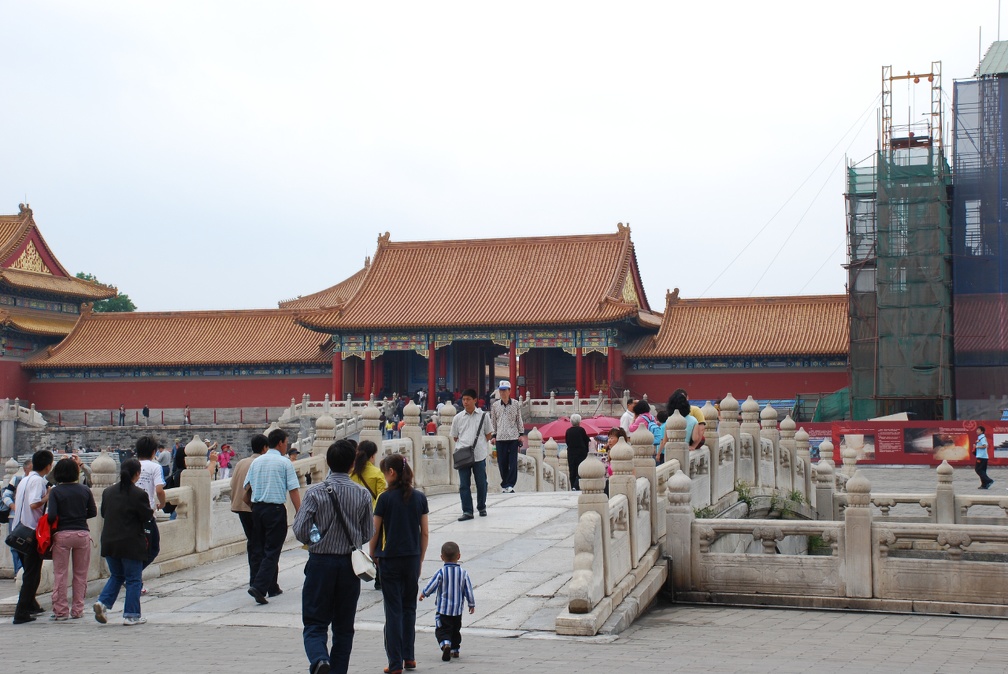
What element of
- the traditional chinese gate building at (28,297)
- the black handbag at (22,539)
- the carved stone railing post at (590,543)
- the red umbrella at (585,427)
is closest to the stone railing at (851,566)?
the carved stone railing post at (590,543)

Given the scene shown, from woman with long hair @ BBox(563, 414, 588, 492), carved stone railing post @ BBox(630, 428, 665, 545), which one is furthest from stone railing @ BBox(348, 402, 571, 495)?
carved stone railing post @ BBox(630, 428, 665, 545)

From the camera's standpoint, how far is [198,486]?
12.1 m

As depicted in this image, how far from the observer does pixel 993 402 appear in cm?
3012

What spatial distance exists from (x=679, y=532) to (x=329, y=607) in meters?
5.34

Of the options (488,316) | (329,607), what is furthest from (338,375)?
(329,607)

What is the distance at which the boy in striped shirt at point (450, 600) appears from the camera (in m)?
7.89

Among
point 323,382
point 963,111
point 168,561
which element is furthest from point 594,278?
point 168,561

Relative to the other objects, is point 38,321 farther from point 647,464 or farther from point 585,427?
point 647,464

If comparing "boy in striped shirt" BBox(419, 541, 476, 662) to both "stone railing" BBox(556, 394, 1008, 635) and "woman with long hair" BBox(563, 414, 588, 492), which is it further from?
"woman with long hair" BBox(563, 414, 588, 492)

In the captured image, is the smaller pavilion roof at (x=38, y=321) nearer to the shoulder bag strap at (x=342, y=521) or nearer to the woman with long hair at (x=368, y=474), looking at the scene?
the woman with long hair at (x=368, y=474)

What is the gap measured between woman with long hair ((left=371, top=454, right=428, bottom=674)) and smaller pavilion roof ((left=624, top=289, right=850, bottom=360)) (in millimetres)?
32266

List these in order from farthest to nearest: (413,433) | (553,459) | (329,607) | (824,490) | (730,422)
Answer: (553,459)
(824,490)
(413,433)
(730,422)
(329,607)

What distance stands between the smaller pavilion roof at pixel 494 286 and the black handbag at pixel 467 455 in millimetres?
27240

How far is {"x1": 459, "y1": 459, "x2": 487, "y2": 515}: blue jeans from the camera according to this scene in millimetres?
13051
